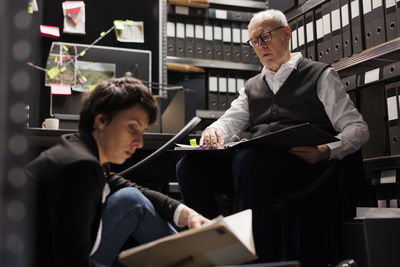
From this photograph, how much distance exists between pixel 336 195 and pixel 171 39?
208 cm

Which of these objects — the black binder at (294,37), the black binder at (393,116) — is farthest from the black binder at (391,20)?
the black binder at (294,37)

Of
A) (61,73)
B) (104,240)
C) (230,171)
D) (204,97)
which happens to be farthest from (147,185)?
(204,97)

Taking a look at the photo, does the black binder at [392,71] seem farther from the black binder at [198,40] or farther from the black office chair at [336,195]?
the black binder at [198,40]

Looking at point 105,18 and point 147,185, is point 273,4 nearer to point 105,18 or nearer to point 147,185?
point 105,18

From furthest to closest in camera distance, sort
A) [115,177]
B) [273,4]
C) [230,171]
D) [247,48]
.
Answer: [247,48]
[273,4]
[230,171]
[115,177]

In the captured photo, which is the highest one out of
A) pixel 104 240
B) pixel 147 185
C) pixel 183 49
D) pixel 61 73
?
pixel 183 49

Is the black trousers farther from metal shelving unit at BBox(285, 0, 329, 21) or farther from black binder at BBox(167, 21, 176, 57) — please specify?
black binder at BBox(167, 21, 176, 57)

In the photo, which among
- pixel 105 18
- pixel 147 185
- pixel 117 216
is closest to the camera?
pixel 117 216

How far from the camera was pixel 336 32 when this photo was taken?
2621mm

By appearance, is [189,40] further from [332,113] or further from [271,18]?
[332,113]

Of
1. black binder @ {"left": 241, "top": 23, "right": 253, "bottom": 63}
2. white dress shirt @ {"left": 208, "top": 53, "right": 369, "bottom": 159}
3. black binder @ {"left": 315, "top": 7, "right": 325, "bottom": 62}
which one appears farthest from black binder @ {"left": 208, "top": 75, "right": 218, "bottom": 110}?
white dress shirt @ {"left": 208, "top": 53, "right": 369, "bottom": 159}

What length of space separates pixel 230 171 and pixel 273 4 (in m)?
1.65

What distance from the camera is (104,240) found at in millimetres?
1312

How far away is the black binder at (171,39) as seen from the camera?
11.4ft
